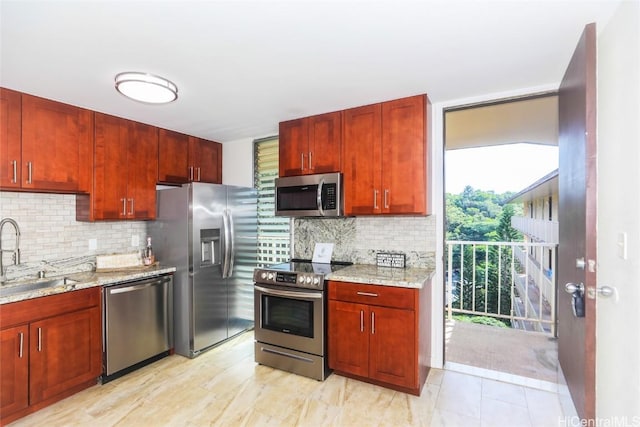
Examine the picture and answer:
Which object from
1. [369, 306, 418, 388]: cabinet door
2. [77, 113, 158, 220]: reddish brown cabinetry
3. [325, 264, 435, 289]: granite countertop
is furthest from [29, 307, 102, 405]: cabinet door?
[369, 306, 418, 388]: cabinet door

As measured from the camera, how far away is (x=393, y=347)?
2.37 m

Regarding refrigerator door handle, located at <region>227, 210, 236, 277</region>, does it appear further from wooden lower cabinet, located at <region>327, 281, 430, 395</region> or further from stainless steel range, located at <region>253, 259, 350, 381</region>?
wooden lower cabinet, located at <region>327, 281, 430, 395</region>

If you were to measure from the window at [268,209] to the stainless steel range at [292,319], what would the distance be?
2.74ft

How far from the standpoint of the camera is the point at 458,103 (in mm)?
2717

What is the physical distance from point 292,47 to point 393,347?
2.21m

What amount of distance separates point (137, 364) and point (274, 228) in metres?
1.90

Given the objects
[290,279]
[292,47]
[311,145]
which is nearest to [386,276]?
[290,279]

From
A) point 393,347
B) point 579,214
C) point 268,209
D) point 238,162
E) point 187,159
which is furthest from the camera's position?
point 238,162

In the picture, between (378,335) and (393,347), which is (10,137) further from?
(393,347)

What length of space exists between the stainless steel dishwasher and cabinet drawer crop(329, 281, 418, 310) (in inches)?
66.9

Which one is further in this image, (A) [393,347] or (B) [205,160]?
(B) [205,160]

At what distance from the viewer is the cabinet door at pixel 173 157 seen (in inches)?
134

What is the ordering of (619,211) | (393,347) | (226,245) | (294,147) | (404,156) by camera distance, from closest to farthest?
1. (619,211)
2. (393,347)
3. (404,156)
4. (294,147)
5. (226,245)

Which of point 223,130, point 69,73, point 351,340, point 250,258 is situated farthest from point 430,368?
point 69,73
